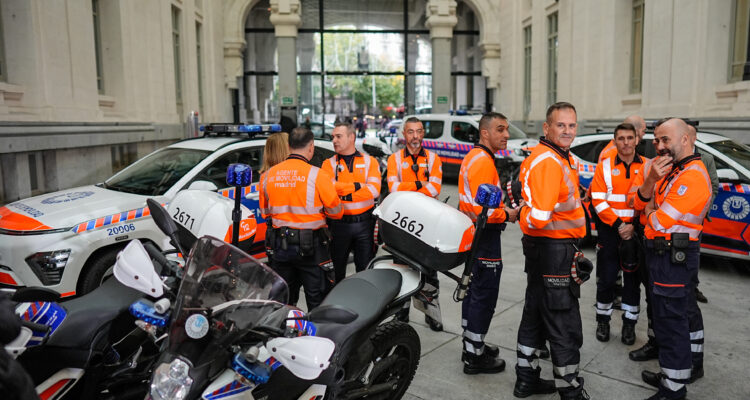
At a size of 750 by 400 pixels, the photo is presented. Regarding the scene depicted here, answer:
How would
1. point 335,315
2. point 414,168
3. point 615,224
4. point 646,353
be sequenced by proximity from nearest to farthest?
point 335,315
point 646,353
point 615,224
point 414,168

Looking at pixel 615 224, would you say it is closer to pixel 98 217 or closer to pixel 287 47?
pixel 98 217

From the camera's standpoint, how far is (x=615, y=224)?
4.76 metres

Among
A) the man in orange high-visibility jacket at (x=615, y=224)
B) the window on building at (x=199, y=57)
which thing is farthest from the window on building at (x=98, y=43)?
the man in orange high-visibility jacket at (x=615, y=224)

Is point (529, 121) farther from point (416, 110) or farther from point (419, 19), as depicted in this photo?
point (419, 19)

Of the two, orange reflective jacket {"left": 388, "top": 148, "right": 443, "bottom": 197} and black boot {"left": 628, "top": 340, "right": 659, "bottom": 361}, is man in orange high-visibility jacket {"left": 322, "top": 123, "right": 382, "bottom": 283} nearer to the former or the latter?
orange reflective jacket {"left": 388, "top": 148, "right": 443, "bottom": 197}

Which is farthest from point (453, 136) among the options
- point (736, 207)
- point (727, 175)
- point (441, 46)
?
point (736, 207)

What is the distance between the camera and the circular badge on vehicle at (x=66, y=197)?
18.3 feet

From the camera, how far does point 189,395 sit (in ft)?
7.09

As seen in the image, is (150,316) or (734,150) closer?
(150,316)

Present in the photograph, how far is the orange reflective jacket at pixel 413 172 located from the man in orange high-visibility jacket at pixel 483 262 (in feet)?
3.91

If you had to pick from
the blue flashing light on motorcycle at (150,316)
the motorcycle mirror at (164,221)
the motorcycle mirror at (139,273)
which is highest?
the motorcycle mirror at (164,221)

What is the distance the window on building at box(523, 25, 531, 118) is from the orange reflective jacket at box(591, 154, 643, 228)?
48.8ft

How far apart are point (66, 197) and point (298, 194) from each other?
9.73 feet

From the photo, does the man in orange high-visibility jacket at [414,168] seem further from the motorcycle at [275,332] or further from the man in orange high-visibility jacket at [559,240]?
the motorcycle at [275,332]
